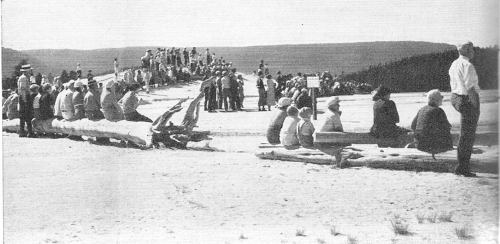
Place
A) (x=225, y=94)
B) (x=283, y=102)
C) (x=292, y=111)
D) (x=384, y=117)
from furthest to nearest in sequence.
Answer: (x=225, y=94)
(x=283, y=102)
(x=292, y=111)
(x=384, y=117)

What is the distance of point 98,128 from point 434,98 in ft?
14.5

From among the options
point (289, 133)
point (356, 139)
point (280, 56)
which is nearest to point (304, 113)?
point (289, 133)

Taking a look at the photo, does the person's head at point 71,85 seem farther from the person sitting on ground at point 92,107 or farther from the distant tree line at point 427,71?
the distant tree line at point 427,71

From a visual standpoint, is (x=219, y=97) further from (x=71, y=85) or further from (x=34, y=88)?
(x=34, y=88)

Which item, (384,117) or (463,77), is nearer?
(463,77)

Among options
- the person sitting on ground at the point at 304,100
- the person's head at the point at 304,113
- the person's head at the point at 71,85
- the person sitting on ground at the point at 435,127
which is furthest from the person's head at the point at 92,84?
the person sitting on ground at the point at 435,127

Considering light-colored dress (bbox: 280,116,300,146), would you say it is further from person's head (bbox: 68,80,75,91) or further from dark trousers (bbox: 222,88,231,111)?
dark trousers (bbox: 222,88,231,111)

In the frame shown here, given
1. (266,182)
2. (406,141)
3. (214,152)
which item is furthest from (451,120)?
(214,152)

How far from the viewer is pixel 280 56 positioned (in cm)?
721

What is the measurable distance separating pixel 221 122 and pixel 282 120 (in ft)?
7.05

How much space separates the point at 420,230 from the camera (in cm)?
568

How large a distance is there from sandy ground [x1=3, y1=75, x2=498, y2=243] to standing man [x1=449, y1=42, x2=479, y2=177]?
18 centimetres

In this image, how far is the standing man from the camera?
6.17 meters

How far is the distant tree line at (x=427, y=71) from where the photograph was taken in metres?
6.34
